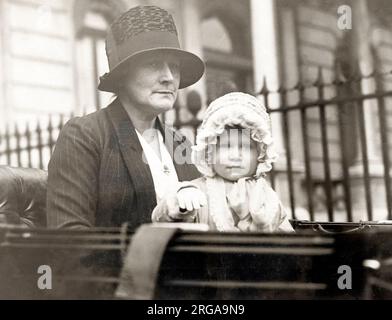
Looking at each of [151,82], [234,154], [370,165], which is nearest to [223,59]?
[151,82]

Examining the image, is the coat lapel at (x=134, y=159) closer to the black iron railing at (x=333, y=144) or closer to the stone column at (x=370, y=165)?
the black iron railing at (x=333, y=144)

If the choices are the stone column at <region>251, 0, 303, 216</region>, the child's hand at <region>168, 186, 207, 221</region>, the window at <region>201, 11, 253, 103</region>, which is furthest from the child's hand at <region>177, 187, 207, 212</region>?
the stone column at <region>251, 0, 303, 216</region>

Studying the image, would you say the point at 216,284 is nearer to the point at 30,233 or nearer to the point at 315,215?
the point at 30,233

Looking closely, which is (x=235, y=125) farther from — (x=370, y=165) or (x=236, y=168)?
(x=370, y=165)

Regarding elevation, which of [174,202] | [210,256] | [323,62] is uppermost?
[323,62]

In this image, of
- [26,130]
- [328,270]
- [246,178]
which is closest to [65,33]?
[26,130]

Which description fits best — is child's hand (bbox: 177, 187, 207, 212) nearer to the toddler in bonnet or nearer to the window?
the toddler in bonnet

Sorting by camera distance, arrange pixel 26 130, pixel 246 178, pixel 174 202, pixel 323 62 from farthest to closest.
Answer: pixel 323 62 < pixel 26 130 < pixel 246 178 < pixel 174 202

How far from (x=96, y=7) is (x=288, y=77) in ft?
3.02

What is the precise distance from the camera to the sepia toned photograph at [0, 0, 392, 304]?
1.48 meters

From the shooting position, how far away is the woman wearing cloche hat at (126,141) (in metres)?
1.58

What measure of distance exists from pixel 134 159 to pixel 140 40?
336 mm

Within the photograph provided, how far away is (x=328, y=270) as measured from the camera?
4.95ft

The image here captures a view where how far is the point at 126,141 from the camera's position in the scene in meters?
1.63
